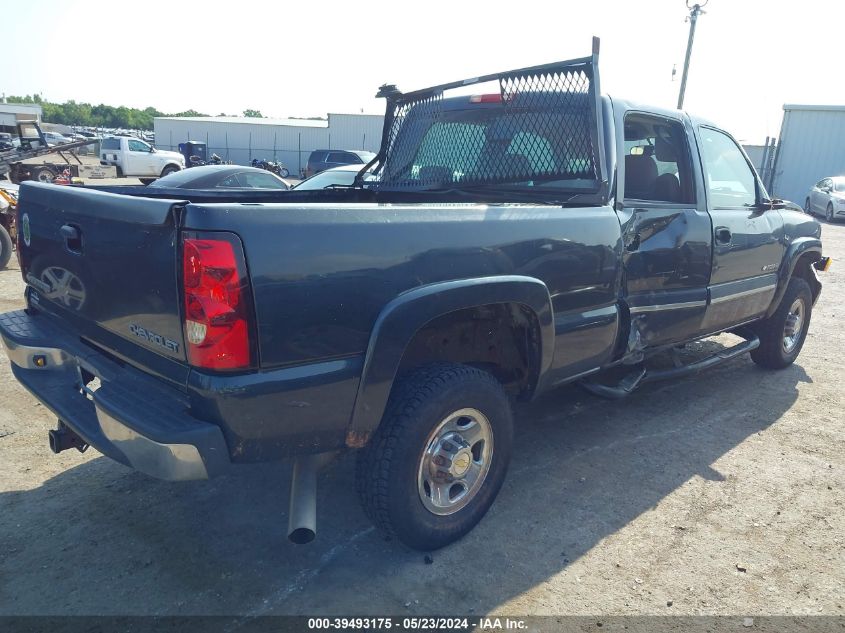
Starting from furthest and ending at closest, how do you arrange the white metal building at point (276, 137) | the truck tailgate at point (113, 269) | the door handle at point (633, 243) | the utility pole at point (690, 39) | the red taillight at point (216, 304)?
the white metal building at point (276, 137), the utility pole at point (690, 39), the door handle at point (633, 243), the truck tailgate at point (113, 269), the red taillight at point (216, 304)

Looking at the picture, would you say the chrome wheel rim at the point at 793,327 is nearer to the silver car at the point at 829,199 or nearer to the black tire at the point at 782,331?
the black tire at the point at 782,331

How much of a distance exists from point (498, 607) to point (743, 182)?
12.1 ft

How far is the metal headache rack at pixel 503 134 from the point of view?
3.57 m

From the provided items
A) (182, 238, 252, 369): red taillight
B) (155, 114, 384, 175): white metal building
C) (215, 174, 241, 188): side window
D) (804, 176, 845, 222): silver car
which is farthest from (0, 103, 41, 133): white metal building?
(804, 176, 845, 222): silver car

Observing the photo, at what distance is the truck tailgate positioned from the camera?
221cm

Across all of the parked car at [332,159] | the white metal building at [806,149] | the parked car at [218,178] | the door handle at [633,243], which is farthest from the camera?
the white metal building at [806,149]

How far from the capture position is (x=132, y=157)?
90.3 feet

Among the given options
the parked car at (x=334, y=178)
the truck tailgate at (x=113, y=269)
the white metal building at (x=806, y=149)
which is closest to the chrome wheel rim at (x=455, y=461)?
the truck tailgate at (x=113, y=269)

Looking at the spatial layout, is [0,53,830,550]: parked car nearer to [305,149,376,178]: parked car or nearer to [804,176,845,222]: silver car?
[804,176,845,222]: silver car

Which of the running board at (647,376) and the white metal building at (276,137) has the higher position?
the white metal building at (276,137)

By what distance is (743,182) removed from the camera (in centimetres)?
475

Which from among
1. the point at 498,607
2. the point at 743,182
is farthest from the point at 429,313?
the point at 743,182

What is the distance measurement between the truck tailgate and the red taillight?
67 mm

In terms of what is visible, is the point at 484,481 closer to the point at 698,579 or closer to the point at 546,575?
the point at 546,575
